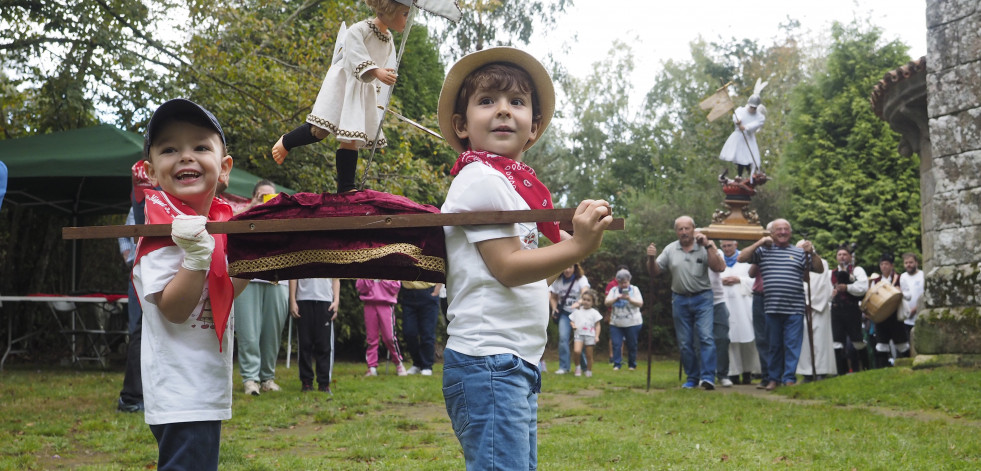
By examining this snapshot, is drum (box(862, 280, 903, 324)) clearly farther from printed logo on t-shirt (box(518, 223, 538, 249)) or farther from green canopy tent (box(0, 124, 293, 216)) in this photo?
printed logo on t-shirt (box(518, 223, 538, 249))

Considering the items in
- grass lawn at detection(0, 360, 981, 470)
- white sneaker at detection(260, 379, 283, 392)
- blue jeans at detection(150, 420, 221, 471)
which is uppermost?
blue jeans at detection(150, 420, 221, 471)

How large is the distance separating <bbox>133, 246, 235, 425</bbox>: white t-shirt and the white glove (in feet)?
0.46

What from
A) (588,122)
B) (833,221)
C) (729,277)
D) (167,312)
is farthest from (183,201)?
(588,122)

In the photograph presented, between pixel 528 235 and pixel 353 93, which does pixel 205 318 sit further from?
pixel 353 93

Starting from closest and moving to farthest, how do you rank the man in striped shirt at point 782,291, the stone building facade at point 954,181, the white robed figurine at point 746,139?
1. the stone building facade at point 954,181
2. the man in striped shirt at point 782,291
3. the white robed figurine at point 746,139

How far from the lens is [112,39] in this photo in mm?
11359

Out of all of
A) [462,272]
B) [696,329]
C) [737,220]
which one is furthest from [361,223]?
[737,220]

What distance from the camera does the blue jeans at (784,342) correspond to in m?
11.2

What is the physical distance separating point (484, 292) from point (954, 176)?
29.1 feet

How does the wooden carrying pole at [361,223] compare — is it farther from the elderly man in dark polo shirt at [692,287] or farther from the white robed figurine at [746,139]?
the white robed figurine at [746,139]

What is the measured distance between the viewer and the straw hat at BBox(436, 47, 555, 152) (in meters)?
2.97

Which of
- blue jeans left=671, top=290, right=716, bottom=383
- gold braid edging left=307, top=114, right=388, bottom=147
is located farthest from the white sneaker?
gold braid edging left=307, top=114, right=388, bottom=147

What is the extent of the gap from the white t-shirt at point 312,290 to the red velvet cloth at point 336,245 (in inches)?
257

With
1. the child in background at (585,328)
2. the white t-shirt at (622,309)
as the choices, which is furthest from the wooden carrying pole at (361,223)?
the white t-shirt at (622,309)
